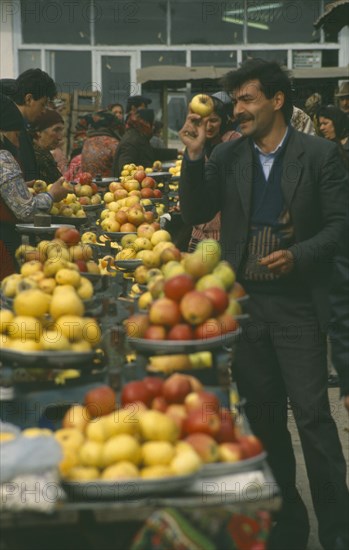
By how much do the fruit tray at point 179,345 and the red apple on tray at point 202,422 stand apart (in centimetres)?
→ 42

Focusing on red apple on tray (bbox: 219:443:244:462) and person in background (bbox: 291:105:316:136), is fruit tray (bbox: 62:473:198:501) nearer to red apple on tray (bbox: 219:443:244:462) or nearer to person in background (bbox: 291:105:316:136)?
red apple on tray (bbox: 219:443:244:462)

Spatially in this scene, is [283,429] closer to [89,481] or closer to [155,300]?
[155,300]

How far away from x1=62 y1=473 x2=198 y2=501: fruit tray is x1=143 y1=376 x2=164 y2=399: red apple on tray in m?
0.51

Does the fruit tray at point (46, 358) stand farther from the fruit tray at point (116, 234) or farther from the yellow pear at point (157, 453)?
the fruit tray at point (116, 234)

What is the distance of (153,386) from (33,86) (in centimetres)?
433

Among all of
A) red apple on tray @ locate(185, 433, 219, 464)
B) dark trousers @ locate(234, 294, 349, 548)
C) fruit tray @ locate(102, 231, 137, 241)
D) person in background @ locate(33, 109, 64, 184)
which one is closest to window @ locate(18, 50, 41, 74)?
person in background @ locate(33, 109, 64, 184)

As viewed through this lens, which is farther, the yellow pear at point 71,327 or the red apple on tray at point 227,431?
the yellow pear at point 71,327

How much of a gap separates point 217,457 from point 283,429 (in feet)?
→ 6.03

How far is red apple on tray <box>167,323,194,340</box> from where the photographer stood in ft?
10.7

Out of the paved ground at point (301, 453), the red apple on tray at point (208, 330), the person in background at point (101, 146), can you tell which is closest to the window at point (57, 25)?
the person in background at point (101, 146)

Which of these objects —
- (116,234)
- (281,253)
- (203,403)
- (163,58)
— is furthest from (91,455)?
(163,58)

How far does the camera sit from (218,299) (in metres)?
3.42

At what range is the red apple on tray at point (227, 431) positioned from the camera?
2746mm

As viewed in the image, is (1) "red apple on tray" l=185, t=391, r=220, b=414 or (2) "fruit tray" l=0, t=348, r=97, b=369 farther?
(2) "fruit tray" l=0, t=348, r=97, b=369
